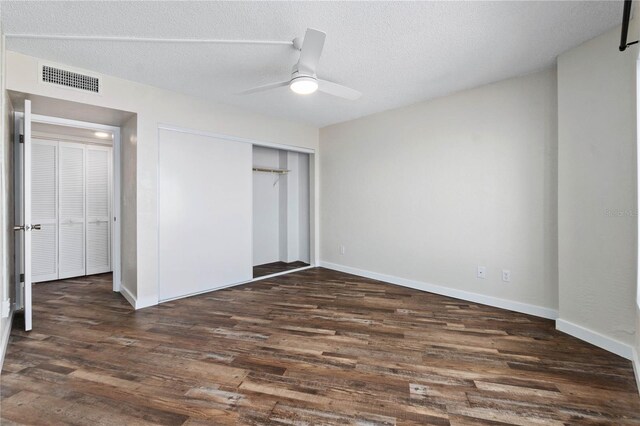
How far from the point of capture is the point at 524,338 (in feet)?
8.18

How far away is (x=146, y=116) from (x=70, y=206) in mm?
2407

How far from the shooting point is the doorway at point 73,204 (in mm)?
4141

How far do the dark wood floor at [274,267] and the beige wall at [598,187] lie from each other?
364cm

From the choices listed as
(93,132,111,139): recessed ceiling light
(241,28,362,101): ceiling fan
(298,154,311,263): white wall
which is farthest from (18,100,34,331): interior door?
(298,154,311,263): white wall

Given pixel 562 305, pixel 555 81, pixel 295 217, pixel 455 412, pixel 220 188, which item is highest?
pixel 555 81

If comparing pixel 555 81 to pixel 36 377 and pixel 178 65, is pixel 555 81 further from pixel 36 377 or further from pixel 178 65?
pixel 36 377

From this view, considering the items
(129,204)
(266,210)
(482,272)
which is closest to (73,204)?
(129,204)

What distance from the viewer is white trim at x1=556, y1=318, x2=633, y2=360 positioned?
218 cm

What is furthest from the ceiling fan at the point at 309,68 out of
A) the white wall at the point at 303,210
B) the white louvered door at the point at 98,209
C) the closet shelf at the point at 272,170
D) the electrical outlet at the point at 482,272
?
the white louvered door at the point at 98,209

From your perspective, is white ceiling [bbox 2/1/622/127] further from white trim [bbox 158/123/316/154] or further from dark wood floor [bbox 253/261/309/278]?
Result: dark wood floor [bbox 253/261/309/278]

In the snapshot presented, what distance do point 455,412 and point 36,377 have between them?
2.62 meters

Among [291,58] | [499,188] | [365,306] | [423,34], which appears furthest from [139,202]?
[499,188]

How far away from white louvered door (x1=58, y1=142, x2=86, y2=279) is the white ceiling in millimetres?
2304

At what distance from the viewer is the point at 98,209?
475 centimetres
